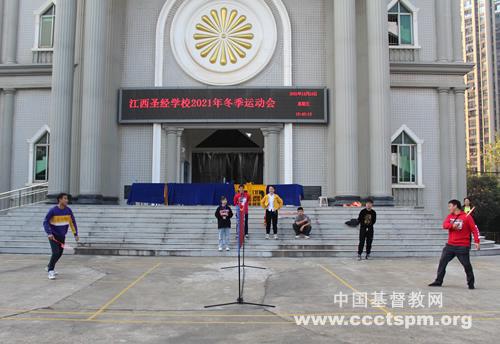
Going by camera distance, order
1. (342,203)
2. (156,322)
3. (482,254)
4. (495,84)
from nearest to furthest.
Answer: (156,322), (482,254), (342,203), (495,84)

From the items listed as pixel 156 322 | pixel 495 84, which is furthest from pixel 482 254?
pixel 495 84

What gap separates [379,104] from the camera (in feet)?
65.8

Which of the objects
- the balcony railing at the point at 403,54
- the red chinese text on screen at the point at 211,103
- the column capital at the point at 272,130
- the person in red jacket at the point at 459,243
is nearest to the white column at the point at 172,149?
the red chinese text on screen at the point at 211,103

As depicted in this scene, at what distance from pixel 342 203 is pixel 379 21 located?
8166 millimetres

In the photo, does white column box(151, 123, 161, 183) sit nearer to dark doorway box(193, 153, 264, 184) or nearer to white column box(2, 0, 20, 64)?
dark doorway box(193, 153, 264, 184)

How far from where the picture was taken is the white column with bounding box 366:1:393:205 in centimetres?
1984

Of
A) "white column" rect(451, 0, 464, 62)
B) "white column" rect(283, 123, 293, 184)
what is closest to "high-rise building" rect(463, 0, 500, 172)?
"white column" rect(451, 0, 464, 62)

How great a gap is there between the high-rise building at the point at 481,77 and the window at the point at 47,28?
3971 inches

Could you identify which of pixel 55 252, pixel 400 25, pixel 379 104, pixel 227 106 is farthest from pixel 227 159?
pixel 55 252

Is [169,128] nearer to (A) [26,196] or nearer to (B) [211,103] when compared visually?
(B) [211,103]

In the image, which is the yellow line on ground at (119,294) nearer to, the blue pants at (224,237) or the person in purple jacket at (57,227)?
the person in purple jacket at (57,227)

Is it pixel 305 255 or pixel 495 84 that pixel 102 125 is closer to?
pixel 305 255

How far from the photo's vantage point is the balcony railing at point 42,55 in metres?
24.1

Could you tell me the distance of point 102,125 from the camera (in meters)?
21.4
